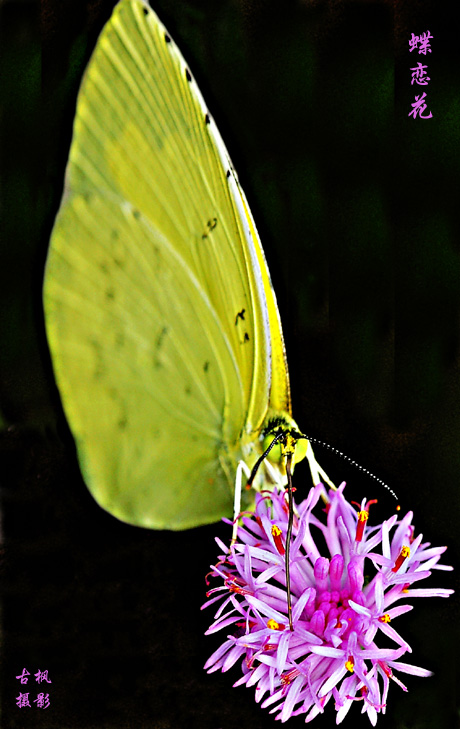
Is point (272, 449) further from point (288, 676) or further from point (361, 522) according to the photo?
point (288, 676)

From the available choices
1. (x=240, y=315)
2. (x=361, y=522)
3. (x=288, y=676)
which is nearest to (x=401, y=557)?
(x=361, y=522)

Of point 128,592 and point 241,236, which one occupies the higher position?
point 241,236

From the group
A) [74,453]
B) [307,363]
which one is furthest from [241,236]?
[74,453]

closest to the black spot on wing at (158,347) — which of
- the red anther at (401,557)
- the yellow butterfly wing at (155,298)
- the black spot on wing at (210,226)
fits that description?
the yellow butterfly wing at (155,298)

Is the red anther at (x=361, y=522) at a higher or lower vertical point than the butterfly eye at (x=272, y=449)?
lower

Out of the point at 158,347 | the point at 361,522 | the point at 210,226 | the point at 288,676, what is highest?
the point at 210,226

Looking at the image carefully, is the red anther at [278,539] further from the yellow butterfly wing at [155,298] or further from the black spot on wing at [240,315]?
the black spot on wing at [240,315]

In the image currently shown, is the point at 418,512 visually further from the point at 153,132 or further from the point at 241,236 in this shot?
the point at 153,132
